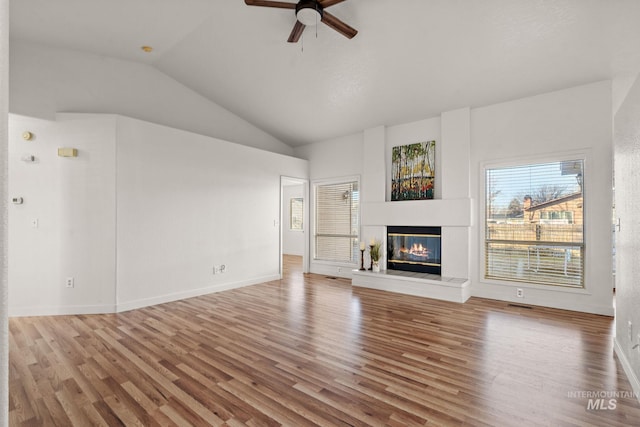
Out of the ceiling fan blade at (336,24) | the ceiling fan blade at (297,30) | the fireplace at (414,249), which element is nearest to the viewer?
the ceiling fan blade at (336,24)

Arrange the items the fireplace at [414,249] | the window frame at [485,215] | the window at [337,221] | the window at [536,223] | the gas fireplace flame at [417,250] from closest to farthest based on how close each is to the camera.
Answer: the window frame at [485,215] → the window at [536,223] → the fireplace at [414,249] → the gas fireplace flame at [417,250] → the window at [337,221]

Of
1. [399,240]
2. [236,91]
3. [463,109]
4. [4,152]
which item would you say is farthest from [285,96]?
[4,152]

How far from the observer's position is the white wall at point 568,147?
13.4 feet

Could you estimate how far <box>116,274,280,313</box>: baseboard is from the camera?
433 centimetres

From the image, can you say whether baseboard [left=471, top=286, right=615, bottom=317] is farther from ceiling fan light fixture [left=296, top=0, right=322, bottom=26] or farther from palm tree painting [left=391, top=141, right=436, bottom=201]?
ceiling fan light fixture [left=296, top=0, right=322, bottom=26]

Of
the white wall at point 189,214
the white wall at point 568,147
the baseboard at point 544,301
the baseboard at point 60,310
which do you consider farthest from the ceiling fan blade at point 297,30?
the baseboard at point 544,301

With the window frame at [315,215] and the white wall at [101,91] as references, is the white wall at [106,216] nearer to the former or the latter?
the white wall at [101,91]

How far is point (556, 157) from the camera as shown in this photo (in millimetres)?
4445

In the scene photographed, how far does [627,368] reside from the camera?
8.24ft

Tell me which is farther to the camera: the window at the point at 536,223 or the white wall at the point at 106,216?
the window at the point at 536,223

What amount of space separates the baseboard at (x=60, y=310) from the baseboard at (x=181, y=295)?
7.0 inches

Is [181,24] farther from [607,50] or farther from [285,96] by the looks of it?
[607,50]

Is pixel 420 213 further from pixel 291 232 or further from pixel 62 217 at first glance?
pixel 291 232

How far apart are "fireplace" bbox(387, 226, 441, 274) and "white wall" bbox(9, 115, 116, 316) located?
4712mm
